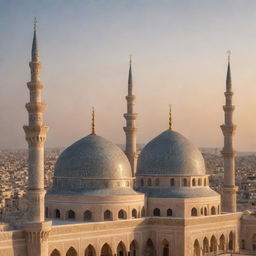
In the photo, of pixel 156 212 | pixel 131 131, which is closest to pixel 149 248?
pixel 156 212

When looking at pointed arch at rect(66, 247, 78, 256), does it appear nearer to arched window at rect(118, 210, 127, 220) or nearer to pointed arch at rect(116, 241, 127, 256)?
pointed arch at rect(116, 241, 127, 256)

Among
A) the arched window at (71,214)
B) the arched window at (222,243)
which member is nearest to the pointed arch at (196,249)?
the arched window at (222,243)

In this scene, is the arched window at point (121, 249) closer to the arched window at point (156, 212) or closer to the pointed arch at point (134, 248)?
the pointed arch at point (134, 248)

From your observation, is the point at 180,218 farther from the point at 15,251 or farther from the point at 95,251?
the point at 15,251

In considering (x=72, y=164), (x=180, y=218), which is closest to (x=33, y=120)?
(x=72, y=164)

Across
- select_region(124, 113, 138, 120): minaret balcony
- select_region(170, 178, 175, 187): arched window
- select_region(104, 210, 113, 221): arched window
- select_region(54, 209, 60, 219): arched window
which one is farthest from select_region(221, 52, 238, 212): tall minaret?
select_region(54, 209, 60, 219): arched window
